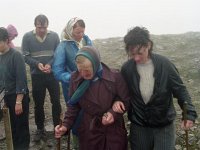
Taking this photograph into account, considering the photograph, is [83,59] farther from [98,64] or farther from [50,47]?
[50,47]

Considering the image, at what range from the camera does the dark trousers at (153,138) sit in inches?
152

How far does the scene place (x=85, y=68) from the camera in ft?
11.7

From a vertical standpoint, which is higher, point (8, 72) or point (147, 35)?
point (147, 35)

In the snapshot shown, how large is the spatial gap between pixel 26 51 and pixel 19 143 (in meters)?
1.64

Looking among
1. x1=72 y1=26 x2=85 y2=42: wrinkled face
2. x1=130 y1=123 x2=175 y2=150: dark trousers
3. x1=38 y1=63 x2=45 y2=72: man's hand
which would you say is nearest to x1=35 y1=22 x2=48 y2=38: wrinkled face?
x1=38 y1=63 x2=45 y2=72: man's hand

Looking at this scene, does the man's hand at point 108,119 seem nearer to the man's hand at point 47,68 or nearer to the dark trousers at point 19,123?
the dark trousers at point 19,123

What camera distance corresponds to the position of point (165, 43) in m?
14.0

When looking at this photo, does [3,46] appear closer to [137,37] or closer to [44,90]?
[44,90]

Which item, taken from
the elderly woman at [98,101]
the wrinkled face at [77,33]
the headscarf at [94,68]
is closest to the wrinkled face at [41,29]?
the wrinkled face at [77,33]

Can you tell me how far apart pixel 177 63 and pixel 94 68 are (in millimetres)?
7948

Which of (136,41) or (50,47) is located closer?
(136,41)

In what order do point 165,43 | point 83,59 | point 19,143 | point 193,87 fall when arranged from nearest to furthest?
point 83,59 → point 19,143 → point 193,87 → point 165,43

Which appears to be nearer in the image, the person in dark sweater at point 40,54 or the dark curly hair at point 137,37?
the dark curly hair at point 137,37

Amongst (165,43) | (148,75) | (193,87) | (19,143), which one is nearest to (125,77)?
(148,75)
